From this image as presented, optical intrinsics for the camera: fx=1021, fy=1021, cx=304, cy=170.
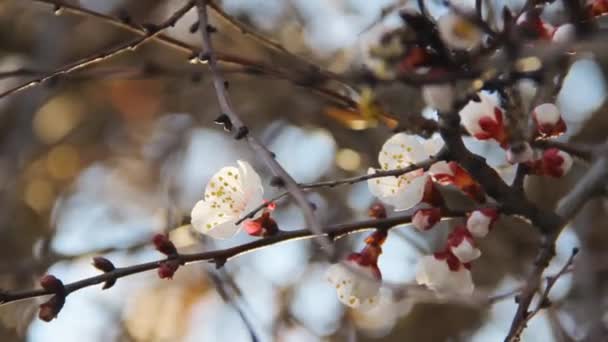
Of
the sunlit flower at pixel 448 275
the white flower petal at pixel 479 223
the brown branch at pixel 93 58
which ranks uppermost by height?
the brown branch at pixel 93 58

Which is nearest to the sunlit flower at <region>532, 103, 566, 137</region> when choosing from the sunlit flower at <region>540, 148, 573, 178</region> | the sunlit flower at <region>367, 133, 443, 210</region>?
the sunlit flower at <region>540, 148, 573, 178</region>

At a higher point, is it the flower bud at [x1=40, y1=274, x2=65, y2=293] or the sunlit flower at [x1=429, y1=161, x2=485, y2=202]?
the flower bud at [x1=40, y1=274, x2=65, y2=293]

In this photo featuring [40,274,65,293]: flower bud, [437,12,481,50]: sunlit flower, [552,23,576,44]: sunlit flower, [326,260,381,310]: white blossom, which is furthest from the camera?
[326,260,381,310]: white blossom

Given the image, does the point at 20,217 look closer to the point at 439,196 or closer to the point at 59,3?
the point at 59,3

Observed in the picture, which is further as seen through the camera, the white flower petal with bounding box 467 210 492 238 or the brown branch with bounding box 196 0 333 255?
the white flower petal with bounding box 467 210 492 238

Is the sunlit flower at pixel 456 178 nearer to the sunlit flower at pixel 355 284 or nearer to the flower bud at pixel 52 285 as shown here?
the sunlit flower at pixel 355 284

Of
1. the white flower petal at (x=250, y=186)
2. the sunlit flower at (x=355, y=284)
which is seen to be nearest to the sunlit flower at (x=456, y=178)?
the sunlit flower at (x=355, y=284)

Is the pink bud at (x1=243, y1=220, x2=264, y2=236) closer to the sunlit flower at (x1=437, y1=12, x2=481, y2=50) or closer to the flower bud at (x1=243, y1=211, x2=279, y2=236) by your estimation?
the flower bud at (x1=243, y1=211, x2=279, y2=236)
